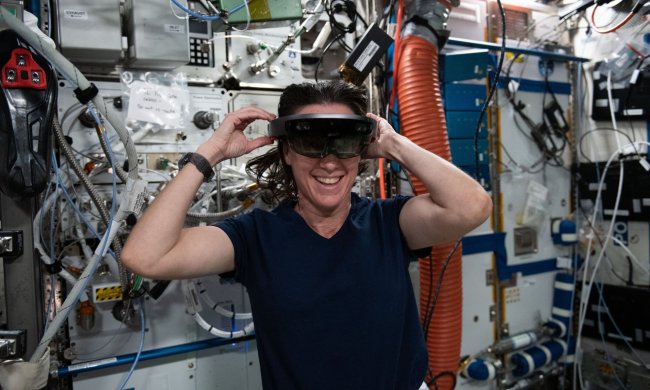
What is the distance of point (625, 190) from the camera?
3461 mm

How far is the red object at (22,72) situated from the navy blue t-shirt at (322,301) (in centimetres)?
87

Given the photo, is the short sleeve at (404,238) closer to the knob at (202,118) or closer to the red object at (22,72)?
the knob at (202,118)

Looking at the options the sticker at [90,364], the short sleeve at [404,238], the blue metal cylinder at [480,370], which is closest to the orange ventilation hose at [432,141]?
the blue metal cylinder at [480,370]

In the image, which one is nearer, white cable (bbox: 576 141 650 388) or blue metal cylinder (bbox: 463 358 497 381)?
blue metal cylinder (bbox: 463 358 497 381)

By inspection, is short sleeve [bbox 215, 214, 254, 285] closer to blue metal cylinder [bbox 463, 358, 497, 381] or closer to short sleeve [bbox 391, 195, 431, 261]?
short sleeve [bbox 391, 195, 431, 261]

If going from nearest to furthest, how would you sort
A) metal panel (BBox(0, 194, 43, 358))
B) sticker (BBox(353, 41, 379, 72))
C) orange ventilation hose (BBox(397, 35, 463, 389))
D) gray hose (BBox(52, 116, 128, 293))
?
metal panel (BBox(0, 194, 43, 358)) < gray hose (BBox(52, 116, 128, 293)) < sticker (BBox(353, 41, 379, 72)) < orange ventilation hose (BBox(397, 35, 463, 389))

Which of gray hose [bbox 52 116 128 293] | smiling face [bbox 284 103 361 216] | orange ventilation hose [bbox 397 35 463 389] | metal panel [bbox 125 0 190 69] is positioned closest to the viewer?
smiling face [bbox 284 103 361 216]

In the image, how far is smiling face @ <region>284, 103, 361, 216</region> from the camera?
4.84 ft

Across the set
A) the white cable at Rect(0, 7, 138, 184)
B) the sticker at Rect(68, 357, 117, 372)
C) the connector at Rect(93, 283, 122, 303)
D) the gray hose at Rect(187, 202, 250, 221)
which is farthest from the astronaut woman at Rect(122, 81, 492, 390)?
the sticker at Rect(68, 357, 117, 372)

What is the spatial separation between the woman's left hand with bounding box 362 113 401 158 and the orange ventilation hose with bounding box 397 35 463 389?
91 cm

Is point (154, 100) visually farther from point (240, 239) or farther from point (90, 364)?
point (90, 364)

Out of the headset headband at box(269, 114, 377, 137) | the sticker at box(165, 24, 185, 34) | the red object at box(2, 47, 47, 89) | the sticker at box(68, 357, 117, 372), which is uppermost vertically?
the sticker at box(165, 24, 185, 34)

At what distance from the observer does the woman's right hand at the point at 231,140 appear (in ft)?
4.77

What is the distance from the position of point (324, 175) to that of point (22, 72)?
1.14 metres
